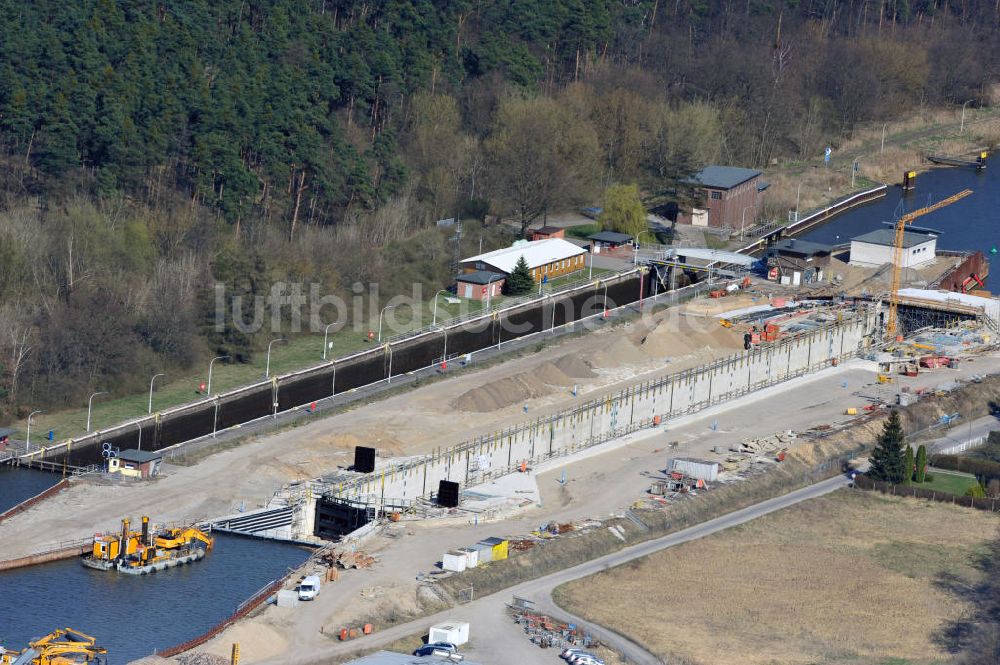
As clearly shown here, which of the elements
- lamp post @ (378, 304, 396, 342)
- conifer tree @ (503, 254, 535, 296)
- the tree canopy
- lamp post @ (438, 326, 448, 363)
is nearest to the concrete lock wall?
lamp post @ (438, 326, 448, 363)

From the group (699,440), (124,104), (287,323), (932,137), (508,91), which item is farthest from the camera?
(932,137)

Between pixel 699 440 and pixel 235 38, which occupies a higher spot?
pixel 235 38

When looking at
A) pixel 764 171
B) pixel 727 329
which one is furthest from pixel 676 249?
pixel 764 171

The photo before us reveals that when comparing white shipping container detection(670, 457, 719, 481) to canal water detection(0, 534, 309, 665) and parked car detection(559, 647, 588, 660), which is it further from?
parked car detection(559, 647, 588, 660)

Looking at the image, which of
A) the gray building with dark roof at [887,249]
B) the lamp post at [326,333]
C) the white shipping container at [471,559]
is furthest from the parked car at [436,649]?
the gray building with dark roof at [887,249]

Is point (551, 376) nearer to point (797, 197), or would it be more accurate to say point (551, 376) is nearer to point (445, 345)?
point (445, 345)

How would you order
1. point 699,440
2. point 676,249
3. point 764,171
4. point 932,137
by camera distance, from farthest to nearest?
point 932,137 → point 764,171 → point 676,249 → point 699,440

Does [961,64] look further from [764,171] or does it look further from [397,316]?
[397,316]
